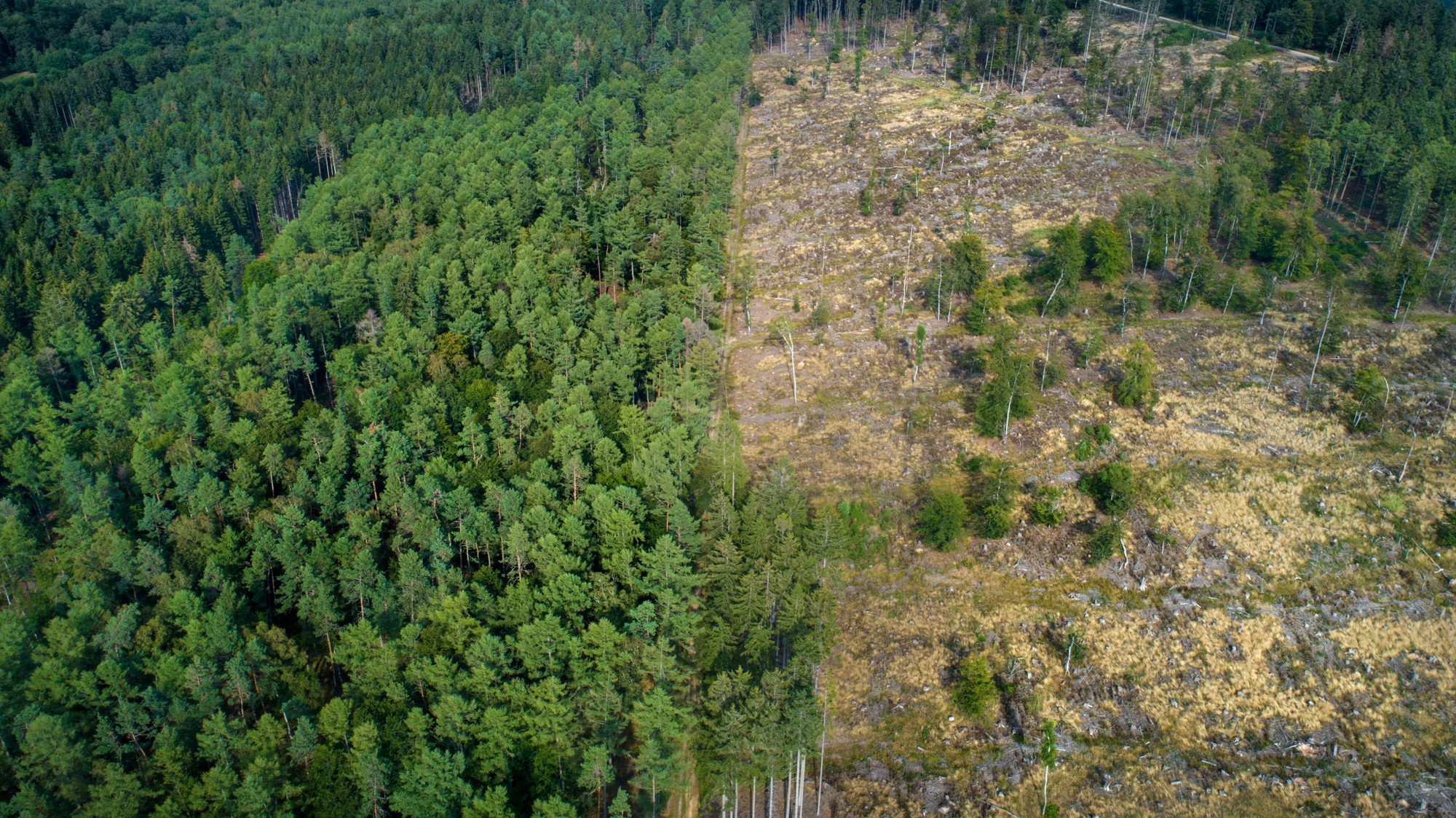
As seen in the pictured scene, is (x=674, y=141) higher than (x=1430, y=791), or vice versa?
(x=674, y=141)

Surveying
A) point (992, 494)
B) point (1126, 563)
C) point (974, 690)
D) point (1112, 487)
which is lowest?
point (974, 690)

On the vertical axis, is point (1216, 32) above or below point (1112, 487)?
above

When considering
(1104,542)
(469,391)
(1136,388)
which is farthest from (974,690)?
(469,391)

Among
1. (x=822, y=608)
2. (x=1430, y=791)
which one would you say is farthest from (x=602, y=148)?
(x=1430, y=791)

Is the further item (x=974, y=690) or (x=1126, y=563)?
(x=1126, y=563)

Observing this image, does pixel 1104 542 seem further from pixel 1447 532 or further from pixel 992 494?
pixel 1447 532

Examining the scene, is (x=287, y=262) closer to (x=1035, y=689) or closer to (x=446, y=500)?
(x=446, y=500)

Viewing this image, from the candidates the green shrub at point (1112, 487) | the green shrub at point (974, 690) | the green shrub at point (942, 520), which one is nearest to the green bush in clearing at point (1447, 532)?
the green shrub at point (1112, 487)
